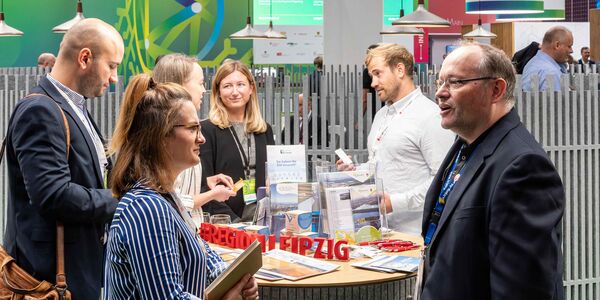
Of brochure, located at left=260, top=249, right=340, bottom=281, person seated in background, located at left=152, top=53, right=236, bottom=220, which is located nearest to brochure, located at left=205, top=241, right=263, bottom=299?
brochure, located at left=260, top=249, right=340, bottom=281

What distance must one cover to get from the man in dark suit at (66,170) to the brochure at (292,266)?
0.67m

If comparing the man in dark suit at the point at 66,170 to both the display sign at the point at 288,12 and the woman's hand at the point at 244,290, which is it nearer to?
the woman's hand at the point at 244,290

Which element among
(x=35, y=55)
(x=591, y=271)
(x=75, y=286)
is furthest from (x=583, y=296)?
(x=35, y=55)

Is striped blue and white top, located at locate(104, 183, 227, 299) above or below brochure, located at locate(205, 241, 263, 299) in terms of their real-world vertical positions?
above

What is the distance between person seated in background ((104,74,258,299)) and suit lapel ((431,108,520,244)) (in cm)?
61

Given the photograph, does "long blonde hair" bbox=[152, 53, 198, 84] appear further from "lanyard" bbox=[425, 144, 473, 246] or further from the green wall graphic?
the green wall graphic

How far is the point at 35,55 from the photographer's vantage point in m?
15.9

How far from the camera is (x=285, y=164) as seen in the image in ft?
14.3

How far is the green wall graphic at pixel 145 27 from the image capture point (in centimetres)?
1599

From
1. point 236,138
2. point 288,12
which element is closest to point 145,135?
point 236,138

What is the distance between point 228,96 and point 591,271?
3244 millimetres

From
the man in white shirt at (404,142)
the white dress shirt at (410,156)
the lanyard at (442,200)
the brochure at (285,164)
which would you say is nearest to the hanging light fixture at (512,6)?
the man in white shirt at (404,142)

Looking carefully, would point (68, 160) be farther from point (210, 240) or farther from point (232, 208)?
point (232, 208)

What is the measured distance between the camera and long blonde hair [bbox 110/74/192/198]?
8.32 feet
